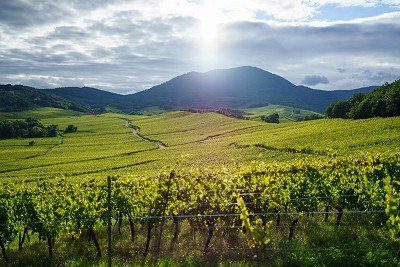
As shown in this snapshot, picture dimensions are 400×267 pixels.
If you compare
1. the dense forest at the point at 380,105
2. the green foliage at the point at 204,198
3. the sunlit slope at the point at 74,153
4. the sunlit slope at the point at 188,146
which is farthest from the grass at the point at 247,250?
the dense forest at the point at 380,105

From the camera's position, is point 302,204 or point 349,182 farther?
point 349,182

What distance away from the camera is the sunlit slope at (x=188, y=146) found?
2739 inches

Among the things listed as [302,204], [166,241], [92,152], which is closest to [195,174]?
[166,241]

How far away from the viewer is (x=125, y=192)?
21.3 meters

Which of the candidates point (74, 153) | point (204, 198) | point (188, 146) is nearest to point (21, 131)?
point (74, 153)

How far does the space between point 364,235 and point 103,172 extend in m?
68.1

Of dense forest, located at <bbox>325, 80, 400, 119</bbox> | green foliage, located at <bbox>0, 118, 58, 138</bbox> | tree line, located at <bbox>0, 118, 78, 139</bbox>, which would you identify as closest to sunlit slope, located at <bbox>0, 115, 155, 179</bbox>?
tree line, located at <bbox>0, 118, 78, 139</bbox>

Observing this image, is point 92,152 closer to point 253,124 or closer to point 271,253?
point 253,124

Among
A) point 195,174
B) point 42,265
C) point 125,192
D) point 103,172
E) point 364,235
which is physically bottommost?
point 103,172

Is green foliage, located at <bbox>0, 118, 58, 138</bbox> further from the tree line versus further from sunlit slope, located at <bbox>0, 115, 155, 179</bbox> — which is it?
sunlit slope, located at <bbox>0, 115, 155, 179</bbox>

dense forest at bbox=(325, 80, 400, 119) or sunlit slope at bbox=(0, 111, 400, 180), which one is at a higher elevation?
dense forest at bbox=(325, 80, 400, 119)

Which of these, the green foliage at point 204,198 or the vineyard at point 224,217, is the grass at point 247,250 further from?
the green foliage at point 204,198

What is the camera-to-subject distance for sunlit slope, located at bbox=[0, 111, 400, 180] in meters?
69.6

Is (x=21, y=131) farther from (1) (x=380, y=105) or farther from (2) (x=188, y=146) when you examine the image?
(1) (x=380, y=105)
